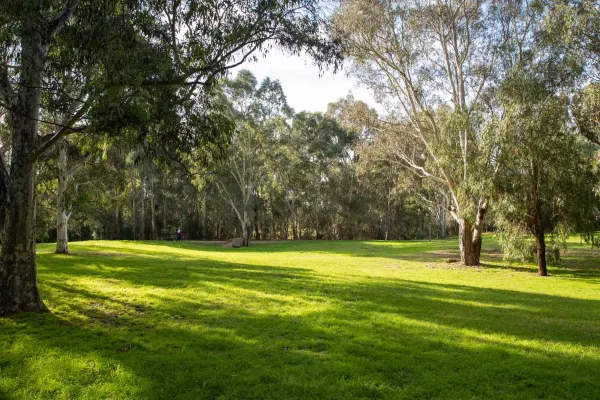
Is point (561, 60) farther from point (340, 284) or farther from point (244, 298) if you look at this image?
point (244, 298)

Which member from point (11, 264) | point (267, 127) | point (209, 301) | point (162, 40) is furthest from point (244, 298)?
point (267, 127)

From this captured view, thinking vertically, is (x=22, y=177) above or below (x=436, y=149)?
below

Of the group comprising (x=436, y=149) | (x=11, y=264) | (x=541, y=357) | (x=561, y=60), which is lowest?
(x=541, y=357)

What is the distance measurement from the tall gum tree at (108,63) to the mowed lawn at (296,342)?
1801 millimetres

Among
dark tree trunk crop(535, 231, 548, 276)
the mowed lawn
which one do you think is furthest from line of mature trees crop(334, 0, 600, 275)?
the mowed lawn

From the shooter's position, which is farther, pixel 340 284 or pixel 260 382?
pixel 340 284

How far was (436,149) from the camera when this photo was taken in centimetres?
1931

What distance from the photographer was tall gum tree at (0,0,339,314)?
705 cm

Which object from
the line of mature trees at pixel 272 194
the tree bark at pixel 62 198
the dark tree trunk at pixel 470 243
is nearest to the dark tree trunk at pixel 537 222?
the dark tree trunk at pixel 470 243

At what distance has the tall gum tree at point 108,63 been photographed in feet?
23.1

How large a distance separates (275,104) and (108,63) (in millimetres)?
28805

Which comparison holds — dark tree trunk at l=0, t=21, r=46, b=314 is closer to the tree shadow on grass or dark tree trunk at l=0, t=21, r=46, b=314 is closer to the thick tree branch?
the thick tree branch

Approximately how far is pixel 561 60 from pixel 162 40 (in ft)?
45.1

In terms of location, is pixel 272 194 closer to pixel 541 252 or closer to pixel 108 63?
pixel 541 252
